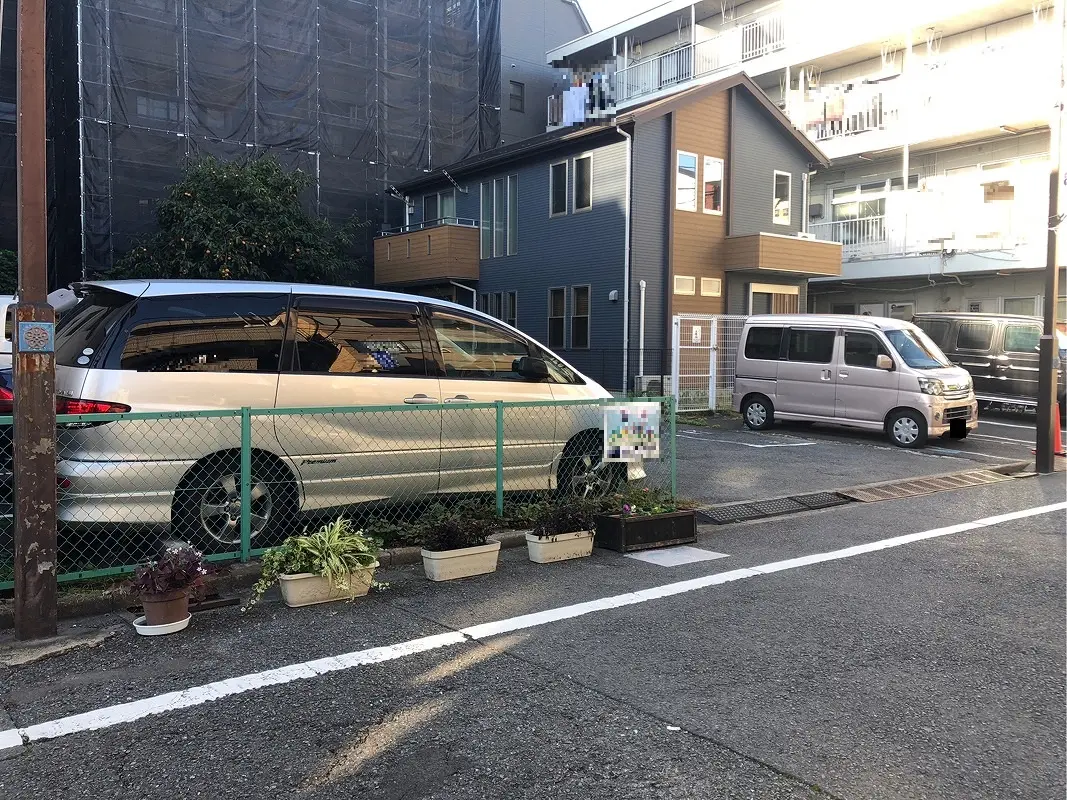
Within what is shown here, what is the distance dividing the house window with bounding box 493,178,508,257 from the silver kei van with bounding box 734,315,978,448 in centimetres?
808

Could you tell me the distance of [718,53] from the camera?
83.1ft

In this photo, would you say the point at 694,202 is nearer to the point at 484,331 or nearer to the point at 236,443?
the point at 484,331

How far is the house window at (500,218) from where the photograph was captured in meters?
21.3

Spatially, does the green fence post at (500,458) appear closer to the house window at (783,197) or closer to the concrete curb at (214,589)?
the concrete curb at (214,589)

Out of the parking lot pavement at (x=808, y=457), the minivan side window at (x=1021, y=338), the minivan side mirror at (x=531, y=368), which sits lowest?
the parking lot pavement at (x=808, y=457)

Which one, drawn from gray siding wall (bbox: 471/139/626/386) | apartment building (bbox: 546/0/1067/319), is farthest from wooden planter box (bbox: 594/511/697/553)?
apartment building (bbox: 546/0/1067/319)

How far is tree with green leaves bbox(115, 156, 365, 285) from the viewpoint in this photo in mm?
18656

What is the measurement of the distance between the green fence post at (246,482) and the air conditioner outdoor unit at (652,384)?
12354 mm

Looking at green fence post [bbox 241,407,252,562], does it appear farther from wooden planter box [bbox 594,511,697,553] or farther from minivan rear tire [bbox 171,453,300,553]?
wooden planter box [bbox 594,511,697,553]

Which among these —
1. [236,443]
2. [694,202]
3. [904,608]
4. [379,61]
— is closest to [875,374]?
[694,202]

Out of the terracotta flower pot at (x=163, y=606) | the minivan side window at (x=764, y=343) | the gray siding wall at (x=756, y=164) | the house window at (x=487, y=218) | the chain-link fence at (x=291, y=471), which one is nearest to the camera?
the terracotta flower pot at (x=163, y=606)

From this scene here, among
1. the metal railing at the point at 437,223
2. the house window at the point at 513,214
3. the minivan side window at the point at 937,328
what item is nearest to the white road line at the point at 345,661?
the minivan side window at the point at 937,328

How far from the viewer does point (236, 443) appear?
5.52 metres

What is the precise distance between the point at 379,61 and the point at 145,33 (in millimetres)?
6656
